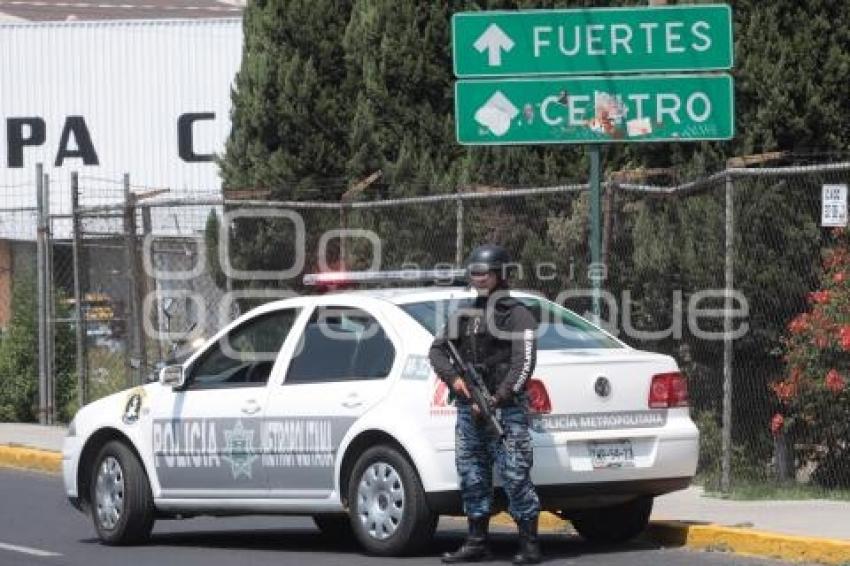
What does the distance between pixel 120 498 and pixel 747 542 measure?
4.11 meters

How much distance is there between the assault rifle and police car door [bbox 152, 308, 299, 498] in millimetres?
1709

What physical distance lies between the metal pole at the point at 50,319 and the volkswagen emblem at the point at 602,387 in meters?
11.4

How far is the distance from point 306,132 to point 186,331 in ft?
8.22

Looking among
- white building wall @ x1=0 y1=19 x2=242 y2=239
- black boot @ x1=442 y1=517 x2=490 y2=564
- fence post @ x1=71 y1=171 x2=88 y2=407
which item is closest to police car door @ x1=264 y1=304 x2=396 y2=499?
black boot @ x1=442 y1=517 x2=490 y2=564

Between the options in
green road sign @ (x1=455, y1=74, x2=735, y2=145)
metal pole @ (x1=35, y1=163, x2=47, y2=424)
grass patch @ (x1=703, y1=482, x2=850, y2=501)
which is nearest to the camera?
grass patch @ (x1=703, y1=482, x2=850, y2=501)

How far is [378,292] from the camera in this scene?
11852 mm

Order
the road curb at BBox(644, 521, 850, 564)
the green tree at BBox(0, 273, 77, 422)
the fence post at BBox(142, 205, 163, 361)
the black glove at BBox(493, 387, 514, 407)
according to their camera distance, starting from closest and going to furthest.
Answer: the black glove at BBox(493, 387, 514, 407) → the road curb at BBox(644, 521, 850, 564) → the fence post at BBox(142, 205, 163, 361) → the green tree at BBox(0, 273, 77, 422)

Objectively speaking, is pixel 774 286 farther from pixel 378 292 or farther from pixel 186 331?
pixel 186 331

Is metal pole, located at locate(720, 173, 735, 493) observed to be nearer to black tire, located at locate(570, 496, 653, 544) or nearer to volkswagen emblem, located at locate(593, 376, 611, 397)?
black tire, located at locate(570, 496, 653, 544)

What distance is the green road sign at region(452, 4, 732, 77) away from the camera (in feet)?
47.4

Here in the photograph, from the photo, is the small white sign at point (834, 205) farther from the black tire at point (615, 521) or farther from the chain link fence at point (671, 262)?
the black tire at point (615, 521)

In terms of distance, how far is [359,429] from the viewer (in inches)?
432

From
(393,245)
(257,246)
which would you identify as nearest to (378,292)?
(393,245)

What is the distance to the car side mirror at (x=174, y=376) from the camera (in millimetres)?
12211
